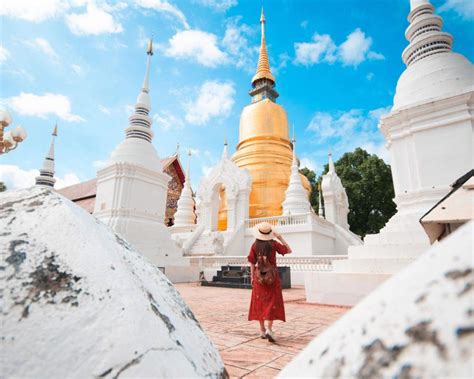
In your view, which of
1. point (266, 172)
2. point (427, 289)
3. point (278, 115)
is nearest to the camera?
point (427, 289)

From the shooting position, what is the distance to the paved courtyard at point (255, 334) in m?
2.20

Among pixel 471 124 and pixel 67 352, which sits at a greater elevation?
pixel 471 124

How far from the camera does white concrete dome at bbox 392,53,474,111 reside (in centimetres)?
571

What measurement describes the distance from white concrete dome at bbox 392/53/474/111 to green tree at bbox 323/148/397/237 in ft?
57.9

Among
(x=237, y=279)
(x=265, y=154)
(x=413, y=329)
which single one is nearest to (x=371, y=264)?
(x=413, y=329)

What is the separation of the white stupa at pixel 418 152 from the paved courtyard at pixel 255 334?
29.9 inches

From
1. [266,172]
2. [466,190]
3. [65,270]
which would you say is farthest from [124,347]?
[266,172]

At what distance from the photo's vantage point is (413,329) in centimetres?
43

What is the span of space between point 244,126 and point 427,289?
21.5 m

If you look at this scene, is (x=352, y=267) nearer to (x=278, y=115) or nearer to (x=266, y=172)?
(x=266, y=172)

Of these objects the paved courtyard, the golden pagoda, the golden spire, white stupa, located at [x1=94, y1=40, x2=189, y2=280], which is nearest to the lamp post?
white stupa, located at [x1=94, y1=40, x2=189, y2=280]

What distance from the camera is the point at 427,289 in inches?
18.5

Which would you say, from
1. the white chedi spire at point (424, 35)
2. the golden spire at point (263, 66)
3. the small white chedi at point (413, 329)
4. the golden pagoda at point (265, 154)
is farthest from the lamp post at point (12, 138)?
the golden spire at point (263, 66)

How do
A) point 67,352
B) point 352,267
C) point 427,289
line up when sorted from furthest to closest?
point 352,267, point 67,352, point 427,289
